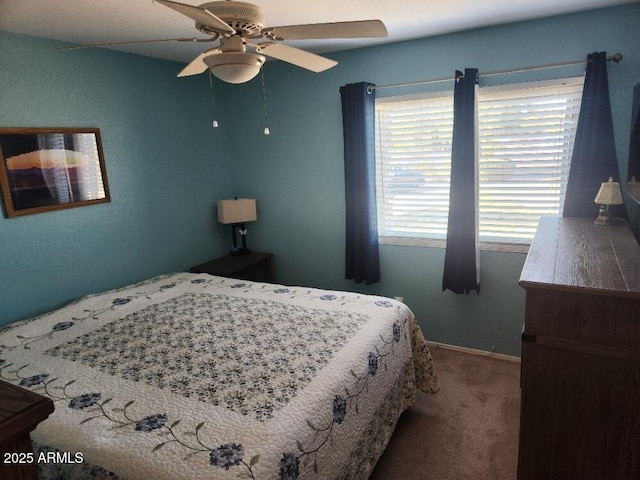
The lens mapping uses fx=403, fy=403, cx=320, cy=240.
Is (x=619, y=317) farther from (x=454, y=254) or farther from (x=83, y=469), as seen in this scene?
(x=83, y=469)

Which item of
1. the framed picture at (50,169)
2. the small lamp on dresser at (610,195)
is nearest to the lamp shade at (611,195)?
the small lamp on dresser at (610,195)

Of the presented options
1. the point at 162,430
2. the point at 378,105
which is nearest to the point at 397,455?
the point at 162,430

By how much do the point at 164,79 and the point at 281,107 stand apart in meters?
1.01

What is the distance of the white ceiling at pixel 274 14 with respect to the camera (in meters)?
2.14

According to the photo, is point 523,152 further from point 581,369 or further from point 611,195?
point 581,369

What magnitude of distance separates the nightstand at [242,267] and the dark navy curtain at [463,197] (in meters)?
1.68

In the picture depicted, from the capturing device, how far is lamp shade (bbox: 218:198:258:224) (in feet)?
12.3

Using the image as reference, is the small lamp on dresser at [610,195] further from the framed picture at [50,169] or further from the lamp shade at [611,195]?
the framed picture at [50,169]

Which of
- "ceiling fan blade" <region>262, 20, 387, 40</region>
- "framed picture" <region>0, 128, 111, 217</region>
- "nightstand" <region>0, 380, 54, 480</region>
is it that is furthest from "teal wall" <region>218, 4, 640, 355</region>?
"nightstand" <region>0, 380, 54, 480</region>

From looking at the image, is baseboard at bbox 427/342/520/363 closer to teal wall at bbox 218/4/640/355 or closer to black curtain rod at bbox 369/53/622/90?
teal wall at bbox 218/4/640/355

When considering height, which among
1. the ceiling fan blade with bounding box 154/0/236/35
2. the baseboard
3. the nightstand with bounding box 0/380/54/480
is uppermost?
the ceiling fan blade with bounding box 154/0/236/35

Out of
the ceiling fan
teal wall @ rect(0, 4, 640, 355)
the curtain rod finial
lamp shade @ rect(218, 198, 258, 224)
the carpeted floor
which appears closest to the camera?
the ceiling fan

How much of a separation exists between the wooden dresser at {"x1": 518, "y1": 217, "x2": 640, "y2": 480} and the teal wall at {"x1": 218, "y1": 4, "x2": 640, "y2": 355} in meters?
1.52

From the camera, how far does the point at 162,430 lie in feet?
4.75
